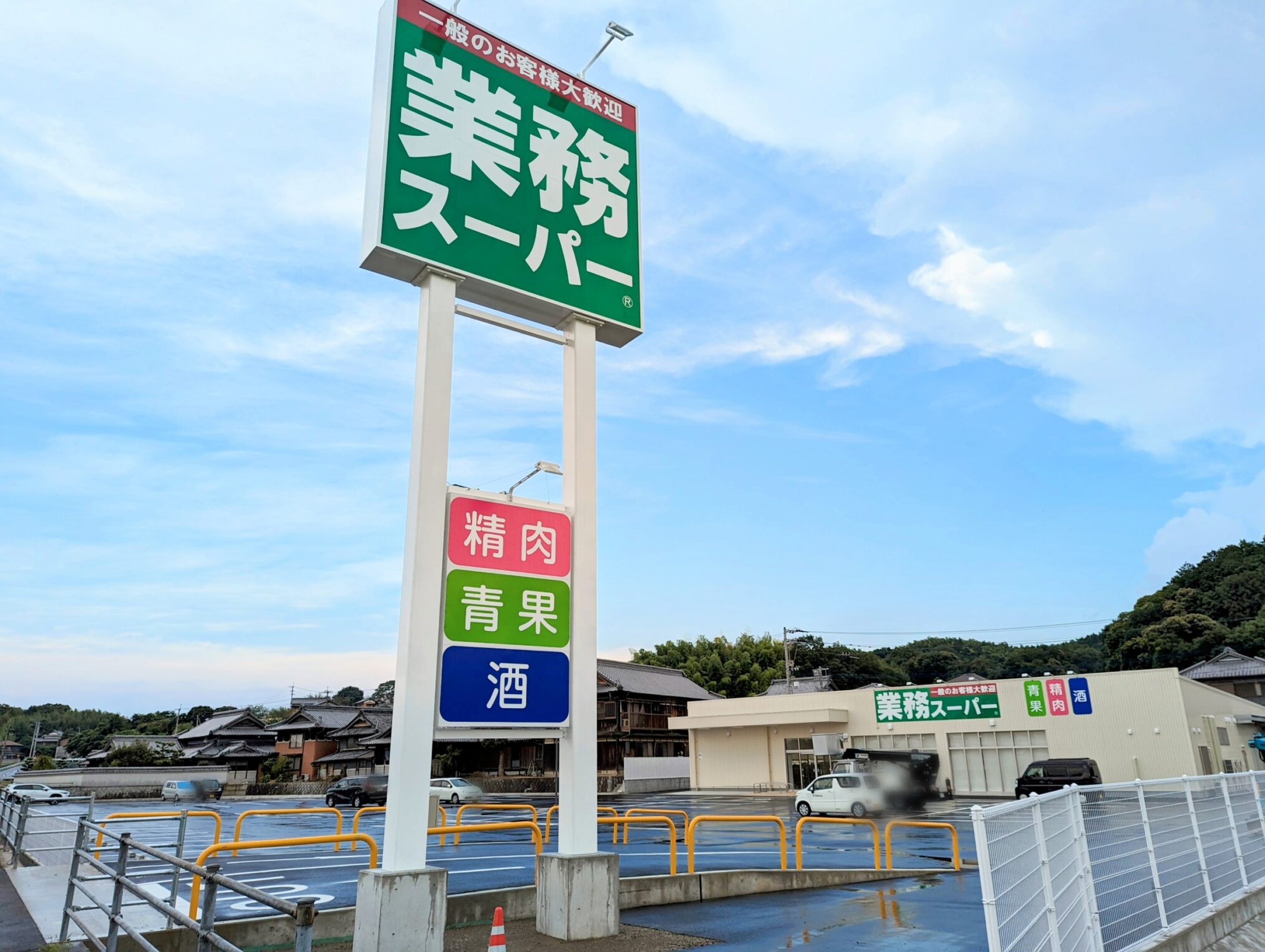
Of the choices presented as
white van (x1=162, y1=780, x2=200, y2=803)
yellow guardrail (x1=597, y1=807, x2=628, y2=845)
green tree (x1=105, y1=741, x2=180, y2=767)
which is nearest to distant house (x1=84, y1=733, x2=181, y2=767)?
green tree (x1=105, y1=741, x2=180, y2=767)

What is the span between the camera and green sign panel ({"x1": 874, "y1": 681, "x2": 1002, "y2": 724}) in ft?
103

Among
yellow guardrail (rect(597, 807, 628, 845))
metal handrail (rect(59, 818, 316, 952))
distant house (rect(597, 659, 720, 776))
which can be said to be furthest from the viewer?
distant house (rect(597, 659, 720, 776))

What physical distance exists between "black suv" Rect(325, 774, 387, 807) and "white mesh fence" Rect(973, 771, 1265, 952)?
25173 millimetres

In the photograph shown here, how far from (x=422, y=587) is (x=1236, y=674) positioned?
54771 millimetres

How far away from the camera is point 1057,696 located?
29.7 m

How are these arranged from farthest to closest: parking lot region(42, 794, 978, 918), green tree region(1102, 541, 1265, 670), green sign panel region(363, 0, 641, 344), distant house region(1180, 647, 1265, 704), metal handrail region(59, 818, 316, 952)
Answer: green tree region(1102, 541, 1265, 670) → distant house region(1180, 647, 1265, 704) → parking lot region(42, 794, 978, 918) → green sign panel region(363, 0, 641, 344) → metal handrail region(59, 818, 316, 952)

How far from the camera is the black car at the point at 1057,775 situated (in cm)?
2497

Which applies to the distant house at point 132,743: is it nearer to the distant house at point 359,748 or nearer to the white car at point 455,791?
the distant house at point 359,748

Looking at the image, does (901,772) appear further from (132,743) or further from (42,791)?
(132,743)

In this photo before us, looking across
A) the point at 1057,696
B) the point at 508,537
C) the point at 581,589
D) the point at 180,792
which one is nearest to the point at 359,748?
the point at 180,792

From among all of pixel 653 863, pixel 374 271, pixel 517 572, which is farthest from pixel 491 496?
pixel 653 863

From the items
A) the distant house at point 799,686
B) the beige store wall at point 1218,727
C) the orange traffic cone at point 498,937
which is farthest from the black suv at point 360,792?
the beige store wall at point 1218,727

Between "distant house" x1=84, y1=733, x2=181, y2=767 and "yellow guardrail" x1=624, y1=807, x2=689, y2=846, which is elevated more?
"distant house" x1=84, y1=733, x2=181, y2=767

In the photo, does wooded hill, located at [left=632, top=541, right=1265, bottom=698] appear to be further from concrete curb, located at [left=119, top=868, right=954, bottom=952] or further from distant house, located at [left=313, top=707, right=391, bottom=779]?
concrete curb, located at [left=119, top=868, right=954, bottom=952]
